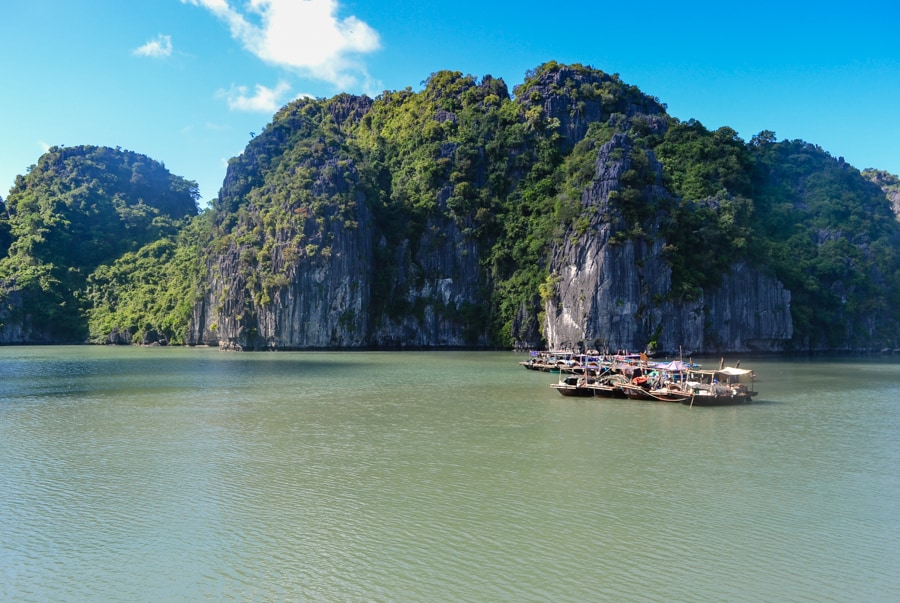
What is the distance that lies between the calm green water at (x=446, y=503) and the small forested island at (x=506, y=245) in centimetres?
3456

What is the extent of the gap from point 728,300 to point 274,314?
4655cm

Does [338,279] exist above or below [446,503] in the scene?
above

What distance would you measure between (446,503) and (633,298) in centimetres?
4739

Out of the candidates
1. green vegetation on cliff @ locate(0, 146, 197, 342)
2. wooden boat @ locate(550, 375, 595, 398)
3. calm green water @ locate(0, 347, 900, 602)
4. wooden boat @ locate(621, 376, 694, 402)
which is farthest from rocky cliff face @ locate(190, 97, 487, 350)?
wooden boat @ locate(621, 376, 694, 402)

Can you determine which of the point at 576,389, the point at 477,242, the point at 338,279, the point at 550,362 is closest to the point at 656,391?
the point at 576,389

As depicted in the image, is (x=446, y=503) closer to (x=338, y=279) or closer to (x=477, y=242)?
(x=338, y=279)

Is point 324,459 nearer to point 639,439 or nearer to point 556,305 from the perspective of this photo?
point 639,439

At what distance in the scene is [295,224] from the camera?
69438 millimetres

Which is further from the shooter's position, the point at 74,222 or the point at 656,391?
the point at 74,222

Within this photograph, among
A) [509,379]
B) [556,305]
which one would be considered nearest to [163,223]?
[556,305]

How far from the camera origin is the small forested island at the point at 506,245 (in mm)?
59500

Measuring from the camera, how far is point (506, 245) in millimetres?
74125

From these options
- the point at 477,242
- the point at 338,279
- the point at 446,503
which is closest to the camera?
the point at 446,503

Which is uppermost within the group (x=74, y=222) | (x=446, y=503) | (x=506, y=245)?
(x=74, y=222)
